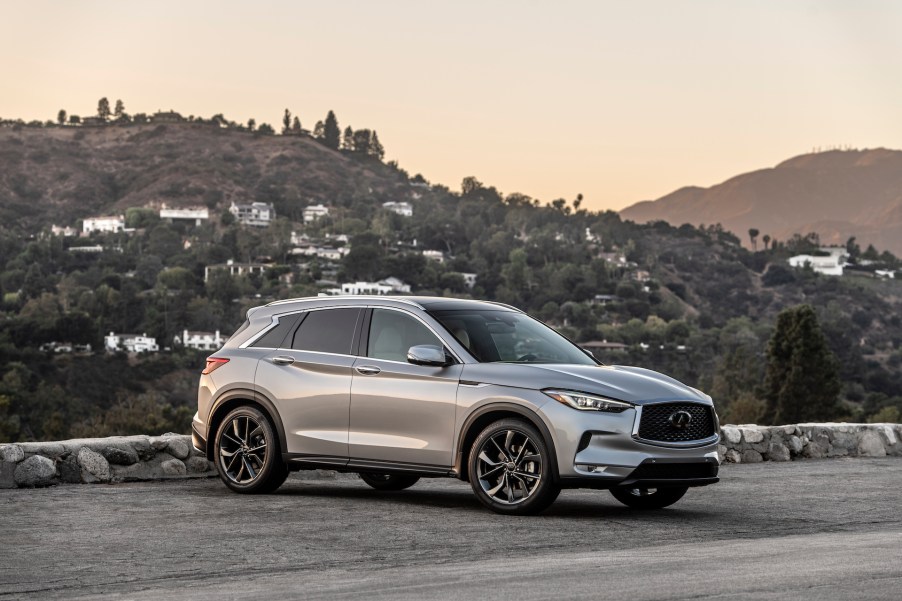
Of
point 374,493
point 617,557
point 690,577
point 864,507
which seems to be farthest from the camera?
point 374,493

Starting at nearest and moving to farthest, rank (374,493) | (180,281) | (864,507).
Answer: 1. (864,507)
2. (374,493)
3. (180,281)

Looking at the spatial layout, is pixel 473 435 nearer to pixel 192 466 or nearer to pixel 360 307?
pixel 360 307

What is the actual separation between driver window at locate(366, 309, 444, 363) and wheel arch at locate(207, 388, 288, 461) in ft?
3.47

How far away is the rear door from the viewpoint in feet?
37.7

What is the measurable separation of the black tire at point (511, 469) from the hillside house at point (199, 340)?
13659 centimetres

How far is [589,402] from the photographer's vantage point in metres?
10.4

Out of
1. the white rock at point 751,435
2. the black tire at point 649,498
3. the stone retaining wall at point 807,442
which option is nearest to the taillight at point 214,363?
the black tire at point 649,498

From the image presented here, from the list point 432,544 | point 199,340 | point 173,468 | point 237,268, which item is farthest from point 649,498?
point 237,268

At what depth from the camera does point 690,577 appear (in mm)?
7230

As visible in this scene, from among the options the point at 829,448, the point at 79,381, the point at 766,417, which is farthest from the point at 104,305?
the point at 829,448

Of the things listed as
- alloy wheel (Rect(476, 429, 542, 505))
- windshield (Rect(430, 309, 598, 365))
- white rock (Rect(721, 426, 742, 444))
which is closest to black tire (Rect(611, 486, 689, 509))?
windshield (Rect(430, 309, 598, 365))

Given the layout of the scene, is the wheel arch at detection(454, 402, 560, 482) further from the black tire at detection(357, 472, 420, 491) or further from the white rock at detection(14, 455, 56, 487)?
the white rock at detection(14, 455, 56, 487)

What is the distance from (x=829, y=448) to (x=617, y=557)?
394 inches

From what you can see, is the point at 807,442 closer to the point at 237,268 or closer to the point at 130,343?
the point at 130,343
